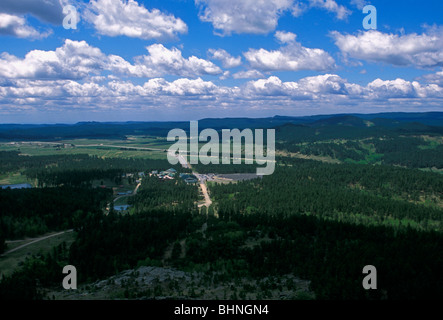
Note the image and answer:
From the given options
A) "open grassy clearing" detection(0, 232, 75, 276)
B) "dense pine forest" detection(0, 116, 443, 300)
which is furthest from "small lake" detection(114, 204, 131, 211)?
"open grassy clearing" detection(0, 232, 75, 276)

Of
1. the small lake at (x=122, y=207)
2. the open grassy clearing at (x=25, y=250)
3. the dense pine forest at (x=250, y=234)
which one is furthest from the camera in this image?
the small lake at (x=122, y=207)

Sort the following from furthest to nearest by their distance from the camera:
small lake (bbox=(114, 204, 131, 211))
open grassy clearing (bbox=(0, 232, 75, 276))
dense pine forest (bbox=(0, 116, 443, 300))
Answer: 1. small lake (bbox=(114, 204, 131, 211))
2. open grassy clearing (bbox=(0, 232, 75, 276))
3. dense pine forest (bbox=(0, 116, 443, 300))

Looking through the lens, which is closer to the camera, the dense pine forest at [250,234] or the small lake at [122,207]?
the dense pine forest at [250,234]

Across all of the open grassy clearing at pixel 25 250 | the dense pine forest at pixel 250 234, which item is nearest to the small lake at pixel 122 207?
the dense pine forest at pixel 250 234

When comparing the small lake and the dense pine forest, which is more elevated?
the dense pine forest

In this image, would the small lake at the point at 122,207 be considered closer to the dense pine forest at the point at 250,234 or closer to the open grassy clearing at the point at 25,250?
the dense pine forest at the point at 250,234

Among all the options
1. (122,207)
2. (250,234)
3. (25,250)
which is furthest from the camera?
(122,207)

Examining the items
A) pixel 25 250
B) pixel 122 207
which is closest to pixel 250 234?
pixel 25 250

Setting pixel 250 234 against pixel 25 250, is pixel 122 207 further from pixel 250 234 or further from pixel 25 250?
pixel 250 234

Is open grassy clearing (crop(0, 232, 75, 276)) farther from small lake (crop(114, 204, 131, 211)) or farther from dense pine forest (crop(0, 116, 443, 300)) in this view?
small lake (crop(114, 204, 131, 211))

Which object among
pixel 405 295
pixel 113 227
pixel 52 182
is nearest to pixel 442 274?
pixel 405 295
